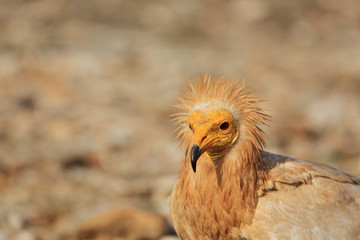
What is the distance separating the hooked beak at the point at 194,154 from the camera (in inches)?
217

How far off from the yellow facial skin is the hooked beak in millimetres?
62

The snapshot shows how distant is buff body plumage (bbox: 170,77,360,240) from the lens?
5879 mm

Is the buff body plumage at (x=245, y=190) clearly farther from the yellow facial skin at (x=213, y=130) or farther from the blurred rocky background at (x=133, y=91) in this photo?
the blurred rocky background at (x=133, y=91)

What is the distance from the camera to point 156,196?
35.1ft

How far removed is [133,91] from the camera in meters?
15.6

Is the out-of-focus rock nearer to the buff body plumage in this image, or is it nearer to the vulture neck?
the buff body plumage

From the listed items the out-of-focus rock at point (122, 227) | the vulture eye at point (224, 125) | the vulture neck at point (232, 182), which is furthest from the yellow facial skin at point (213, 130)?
the out-of-focus rock at point (122, 227)

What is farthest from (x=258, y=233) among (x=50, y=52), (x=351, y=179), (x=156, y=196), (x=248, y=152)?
(x=50, y=52)

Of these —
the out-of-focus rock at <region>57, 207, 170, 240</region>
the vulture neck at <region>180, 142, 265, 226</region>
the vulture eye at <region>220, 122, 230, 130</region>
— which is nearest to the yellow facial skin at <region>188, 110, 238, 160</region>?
the vulture eye at <region>220, 122, 230, 130</region>

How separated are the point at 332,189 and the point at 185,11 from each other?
1563 centimetres

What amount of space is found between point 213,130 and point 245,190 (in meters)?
0.71

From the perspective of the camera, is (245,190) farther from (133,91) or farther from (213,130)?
(133,91)

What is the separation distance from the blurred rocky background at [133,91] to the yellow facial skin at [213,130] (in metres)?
2.75

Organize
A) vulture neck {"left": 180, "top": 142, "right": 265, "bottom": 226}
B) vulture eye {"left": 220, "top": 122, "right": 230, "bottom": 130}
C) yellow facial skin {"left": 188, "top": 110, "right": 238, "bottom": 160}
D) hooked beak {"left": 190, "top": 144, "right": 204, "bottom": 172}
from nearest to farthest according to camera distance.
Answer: hooked beak {"left": 190, "top": 144, "right": 204, "bottom": 172} < yellow facial skin {"left": 188, "top": 110, "right": 238, "bottom": 160} < vulture eye {"left": 220, "top": 122, "right": 230, "bottom": 130} < vulture neck {"left": 180, "top": 142, "right": 265, "bottom": 226}
